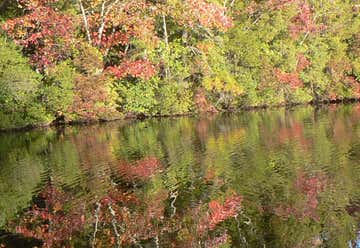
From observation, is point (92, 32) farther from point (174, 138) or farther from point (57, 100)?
point (174, 138)

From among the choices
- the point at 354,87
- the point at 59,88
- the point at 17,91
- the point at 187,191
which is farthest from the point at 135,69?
the point at 354,87

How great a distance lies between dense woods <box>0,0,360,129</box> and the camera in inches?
1334

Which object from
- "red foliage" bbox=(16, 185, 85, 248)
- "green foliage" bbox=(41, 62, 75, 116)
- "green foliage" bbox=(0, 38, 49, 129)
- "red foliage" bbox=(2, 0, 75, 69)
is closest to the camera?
"red foliage" bbox=(16, 185, 85, 248)

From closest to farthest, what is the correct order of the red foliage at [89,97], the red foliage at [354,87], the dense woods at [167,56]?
1. the dense woods at [167,56]
2. the red foliage at [89,97]
3. the red foliage at [354,87]

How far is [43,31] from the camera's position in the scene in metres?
34.0

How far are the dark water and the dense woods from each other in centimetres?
1006

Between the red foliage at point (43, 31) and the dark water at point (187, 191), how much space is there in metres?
10.9

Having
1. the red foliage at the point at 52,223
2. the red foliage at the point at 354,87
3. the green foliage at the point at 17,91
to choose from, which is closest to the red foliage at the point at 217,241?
the red foliage at the point at 52,223

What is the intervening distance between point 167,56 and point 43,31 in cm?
906

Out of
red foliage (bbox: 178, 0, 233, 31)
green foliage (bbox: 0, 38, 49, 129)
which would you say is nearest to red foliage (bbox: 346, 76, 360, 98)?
red foliage (bbox: 178, 0, 233, 31)

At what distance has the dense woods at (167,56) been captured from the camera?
111 feet

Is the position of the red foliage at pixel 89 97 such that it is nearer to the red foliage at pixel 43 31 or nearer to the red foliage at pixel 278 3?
the red foliage at pixel 43 31

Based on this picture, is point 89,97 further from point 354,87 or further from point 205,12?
point 354,87

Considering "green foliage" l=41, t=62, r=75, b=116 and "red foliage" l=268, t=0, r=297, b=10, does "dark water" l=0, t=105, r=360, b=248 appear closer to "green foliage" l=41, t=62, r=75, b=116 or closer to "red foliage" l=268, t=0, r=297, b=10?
"green foliage" l=41, t=62, r=75, b=116
